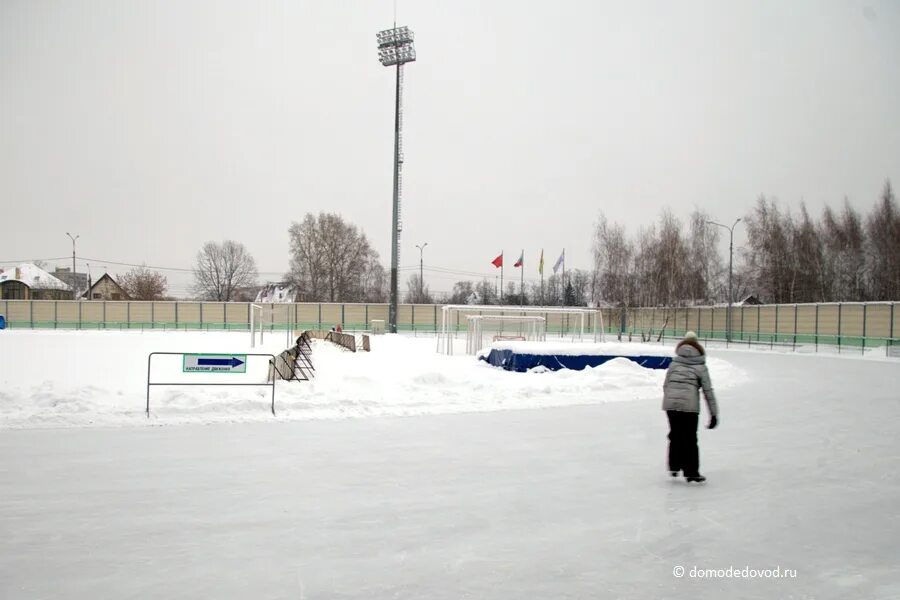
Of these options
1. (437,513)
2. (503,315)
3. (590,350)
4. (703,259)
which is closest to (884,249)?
(703,259)

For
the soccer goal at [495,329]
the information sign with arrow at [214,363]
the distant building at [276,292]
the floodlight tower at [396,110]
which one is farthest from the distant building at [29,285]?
the information sign with arrow at [214,363]

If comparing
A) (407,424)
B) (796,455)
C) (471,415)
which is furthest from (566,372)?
(796,455)

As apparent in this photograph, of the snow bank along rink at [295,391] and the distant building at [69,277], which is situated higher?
the distant building at [69,277]

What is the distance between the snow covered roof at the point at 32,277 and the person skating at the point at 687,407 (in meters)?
99.8

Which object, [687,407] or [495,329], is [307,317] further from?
[687,407]

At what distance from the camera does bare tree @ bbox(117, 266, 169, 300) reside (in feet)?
321

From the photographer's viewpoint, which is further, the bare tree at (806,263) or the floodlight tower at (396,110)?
the bare tree at (806,263)

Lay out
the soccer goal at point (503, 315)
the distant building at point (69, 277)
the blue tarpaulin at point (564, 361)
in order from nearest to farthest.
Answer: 1. the blue tarpaulin at point (564, 361)
2. the soccer goal at point (503, 315)
3. the distant building at point (69, 277)

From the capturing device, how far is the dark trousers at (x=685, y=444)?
7793mm

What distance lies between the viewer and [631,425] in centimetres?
1221

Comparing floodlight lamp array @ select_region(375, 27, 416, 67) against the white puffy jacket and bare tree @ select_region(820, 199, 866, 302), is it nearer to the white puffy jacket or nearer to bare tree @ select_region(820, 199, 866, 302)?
bare tree @ select_region(820, 199, 866, 302)

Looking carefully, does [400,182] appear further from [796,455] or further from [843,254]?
[796,455]

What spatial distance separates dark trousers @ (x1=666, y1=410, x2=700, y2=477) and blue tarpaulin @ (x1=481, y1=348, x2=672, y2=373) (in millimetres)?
14211

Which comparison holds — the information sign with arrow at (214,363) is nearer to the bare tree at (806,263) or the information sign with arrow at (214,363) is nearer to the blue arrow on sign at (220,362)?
the blue arrow on sign at (220,362)
